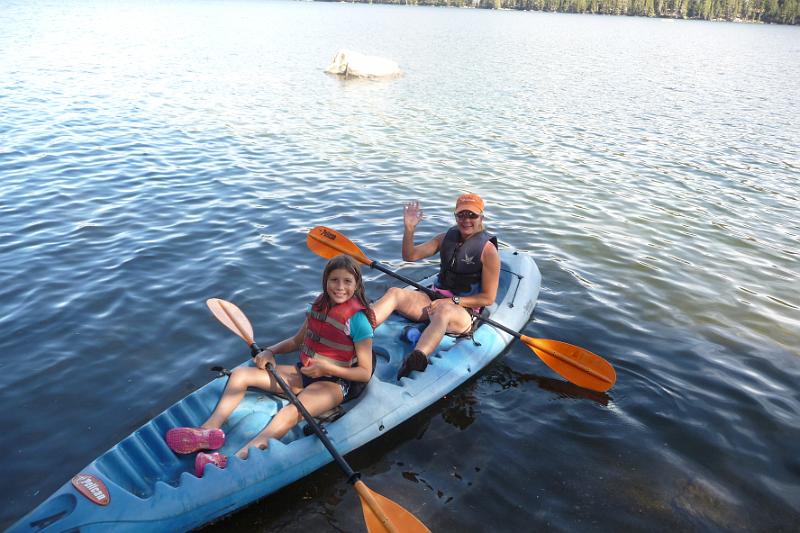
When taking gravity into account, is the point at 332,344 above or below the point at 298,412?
above

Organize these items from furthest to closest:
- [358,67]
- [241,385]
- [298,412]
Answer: [358,67], [241,385], [298,412]

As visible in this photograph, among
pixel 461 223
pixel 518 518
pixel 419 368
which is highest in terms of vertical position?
pixel 461 223

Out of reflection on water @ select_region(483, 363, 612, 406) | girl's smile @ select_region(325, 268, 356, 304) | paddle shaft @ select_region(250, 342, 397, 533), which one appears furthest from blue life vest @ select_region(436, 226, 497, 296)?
paddle shaft @ select_region(250, 342, 397, 533)

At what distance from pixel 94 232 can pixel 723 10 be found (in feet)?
351

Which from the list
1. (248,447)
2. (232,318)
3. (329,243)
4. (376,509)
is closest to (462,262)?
(329,243)

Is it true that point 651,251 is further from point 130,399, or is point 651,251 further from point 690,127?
point 690,127

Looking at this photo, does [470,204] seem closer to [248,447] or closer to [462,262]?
[462,262]

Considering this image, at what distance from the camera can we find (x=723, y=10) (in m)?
92.4

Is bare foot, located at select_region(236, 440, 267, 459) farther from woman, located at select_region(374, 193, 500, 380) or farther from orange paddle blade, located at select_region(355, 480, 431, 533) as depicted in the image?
woman, located at select_region(374, 193, 500, 380)

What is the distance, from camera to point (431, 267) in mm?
8086

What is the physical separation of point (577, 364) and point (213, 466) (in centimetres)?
326

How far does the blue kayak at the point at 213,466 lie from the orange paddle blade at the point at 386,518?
692 millimetres

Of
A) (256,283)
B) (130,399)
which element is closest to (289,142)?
(256,283)

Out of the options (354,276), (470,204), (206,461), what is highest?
(470,204)
